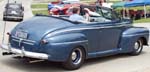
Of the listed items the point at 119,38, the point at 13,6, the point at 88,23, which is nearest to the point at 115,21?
the point at 119,38

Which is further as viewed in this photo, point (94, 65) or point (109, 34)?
point (109, 34)

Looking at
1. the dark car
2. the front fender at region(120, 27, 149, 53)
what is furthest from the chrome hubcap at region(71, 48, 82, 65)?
the dark car

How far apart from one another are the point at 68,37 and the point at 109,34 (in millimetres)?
1680

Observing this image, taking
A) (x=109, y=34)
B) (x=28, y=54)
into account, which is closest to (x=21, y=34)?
(x=28, y=54)

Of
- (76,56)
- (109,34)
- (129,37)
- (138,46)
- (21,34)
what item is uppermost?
(21,34)

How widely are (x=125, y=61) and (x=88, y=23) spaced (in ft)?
5.36

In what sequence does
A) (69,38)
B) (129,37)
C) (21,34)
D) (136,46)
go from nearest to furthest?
1. (69,38)
2. (21,34)
3. (129,37)
4. (136,46)

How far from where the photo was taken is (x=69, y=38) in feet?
29.2

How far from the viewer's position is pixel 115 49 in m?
10.6

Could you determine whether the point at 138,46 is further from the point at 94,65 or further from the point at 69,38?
the point at 69,38

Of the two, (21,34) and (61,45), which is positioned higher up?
(21,34)

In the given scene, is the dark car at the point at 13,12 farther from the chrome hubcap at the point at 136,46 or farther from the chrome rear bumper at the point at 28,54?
the chrome rear bumper at the point at 28,54

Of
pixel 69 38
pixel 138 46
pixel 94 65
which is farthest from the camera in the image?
pixel 138 46

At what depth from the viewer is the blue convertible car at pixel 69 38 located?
28.3ft
